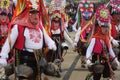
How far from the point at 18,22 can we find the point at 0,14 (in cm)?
232

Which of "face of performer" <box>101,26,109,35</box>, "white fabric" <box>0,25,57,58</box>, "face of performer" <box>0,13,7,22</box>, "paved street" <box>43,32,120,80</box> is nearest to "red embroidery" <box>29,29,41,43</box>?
"white fabric" <box>0,25,57,58</box>

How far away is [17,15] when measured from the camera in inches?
234

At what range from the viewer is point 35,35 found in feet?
19.0

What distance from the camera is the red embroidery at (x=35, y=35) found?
18.9 ft

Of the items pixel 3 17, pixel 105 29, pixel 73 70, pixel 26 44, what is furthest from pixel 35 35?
pixel 73 70

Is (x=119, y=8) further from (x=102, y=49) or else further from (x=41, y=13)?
(x=41, y=13)

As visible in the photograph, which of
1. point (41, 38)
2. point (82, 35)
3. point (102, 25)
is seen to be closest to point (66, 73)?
point (82, 35)

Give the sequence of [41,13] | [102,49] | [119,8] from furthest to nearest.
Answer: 1. [119,8]
2. [102,49]
3. [41,13]

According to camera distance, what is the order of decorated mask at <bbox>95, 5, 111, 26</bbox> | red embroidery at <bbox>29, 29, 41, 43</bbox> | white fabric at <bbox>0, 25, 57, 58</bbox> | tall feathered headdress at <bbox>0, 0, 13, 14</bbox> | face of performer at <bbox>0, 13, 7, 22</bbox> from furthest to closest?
1. tall feathered headdress at <bbox>0, 0, 13, 14</bbox>
2. face of performer at <bbox>0, 13, 7, 22</bbox>
3. decorated mask at <bbox>95, 5, 111, 26</bbox>
4. red embroidery at <bbox>29, 29, 41, 43</bbox>
5. white fabric at <bbox>0, 25, 57, 58</bbox>

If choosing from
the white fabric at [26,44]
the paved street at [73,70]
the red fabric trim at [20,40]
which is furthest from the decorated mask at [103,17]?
the paved street at [73,70]

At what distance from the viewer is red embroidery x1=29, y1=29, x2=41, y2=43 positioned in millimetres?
5751

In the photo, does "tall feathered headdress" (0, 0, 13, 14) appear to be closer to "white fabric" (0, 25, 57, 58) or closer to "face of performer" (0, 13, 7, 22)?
"face of performer" (0, 13, 7, 22)

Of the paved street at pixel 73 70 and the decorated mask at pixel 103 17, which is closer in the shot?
the decorated mask at pixel 103 17

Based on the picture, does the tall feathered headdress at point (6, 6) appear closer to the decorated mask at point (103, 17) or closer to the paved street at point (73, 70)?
the paved street at point (73, 70)
